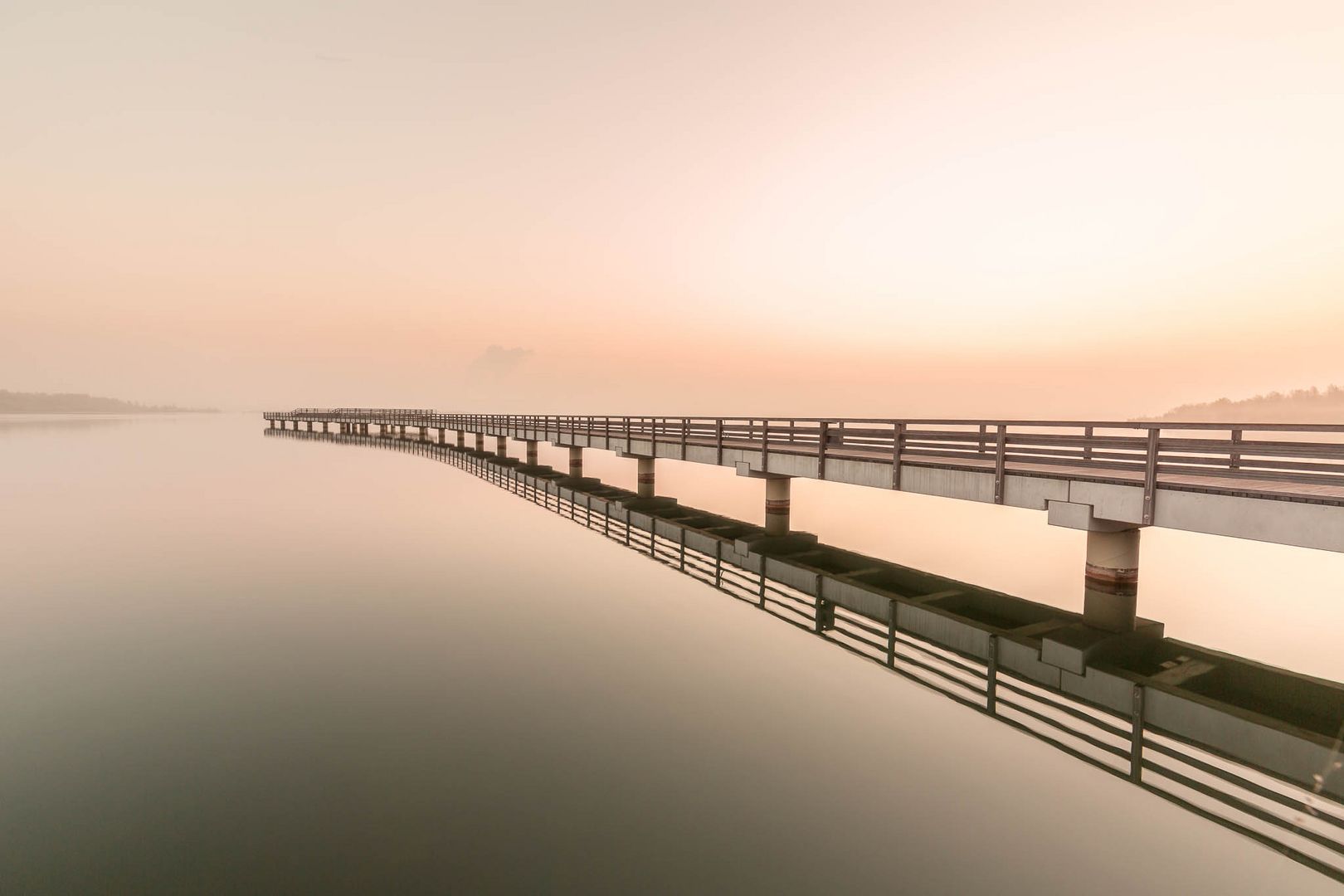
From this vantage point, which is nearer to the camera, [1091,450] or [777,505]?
[1091,450]

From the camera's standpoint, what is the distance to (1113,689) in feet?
35.8

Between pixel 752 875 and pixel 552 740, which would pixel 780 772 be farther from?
pixel 552 740

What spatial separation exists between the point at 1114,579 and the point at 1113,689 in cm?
443

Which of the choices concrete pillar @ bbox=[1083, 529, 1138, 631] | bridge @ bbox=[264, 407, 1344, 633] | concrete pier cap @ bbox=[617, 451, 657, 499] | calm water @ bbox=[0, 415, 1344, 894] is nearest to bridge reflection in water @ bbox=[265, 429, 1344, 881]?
calm water @ bbox=[0, 415, 1344, 894]

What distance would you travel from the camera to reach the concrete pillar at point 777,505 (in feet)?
81.1

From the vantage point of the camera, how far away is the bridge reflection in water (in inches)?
301

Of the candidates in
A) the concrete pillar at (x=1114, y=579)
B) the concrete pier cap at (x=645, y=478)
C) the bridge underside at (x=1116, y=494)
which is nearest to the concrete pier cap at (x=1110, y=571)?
the concrete pillar at (x=1114, y=579)

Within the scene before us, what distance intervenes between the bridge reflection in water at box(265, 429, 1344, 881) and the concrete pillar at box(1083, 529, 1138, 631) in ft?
2.62

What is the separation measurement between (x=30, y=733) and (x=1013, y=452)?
66.4ft

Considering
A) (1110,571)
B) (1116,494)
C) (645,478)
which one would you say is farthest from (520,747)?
(645,478)

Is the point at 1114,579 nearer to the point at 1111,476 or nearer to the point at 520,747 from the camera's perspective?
the point at 1111,476

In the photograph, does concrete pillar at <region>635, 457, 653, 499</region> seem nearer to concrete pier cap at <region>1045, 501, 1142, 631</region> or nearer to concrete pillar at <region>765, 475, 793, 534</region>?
concrete pillar at <region>765, 475, 793, 534</region>

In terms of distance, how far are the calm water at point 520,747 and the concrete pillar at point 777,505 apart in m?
6.58

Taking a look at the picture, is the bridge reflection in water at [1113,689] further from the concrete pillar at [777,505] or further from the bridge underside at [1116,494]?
the concrete pillar at [777,505]
